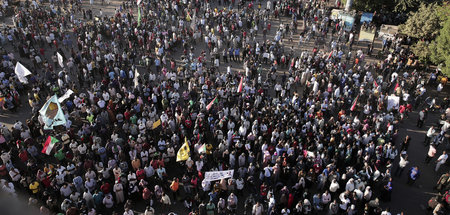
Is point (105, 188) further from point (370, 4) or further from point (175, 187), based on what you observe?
point (370, 4)

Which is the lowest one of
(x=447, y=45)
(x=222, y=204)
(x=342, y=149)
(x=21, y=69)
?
(x=222, y=204)

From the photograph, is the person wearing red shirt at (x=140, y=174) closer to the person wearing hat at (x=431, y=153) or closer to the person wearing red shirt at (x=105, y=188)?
the person wearing red shirt at (x=105, y=188)

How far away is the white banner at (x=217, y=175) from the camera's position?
42.4 ft

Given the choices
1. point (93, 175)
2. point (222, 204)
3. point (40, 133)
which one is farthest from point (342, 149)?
point (40, 133)

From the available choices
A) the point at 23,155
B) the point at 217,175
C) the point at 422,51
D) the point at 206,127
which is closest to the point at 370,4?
the point at 422,51

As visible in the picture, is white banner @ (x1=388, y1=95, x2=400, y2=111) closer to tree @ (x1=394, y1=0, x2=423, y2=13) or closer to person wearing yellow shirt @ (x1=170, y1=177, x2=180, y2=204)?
person wearing yellow shirt @ (x1=170, y1=177, x2=180, y2=204)

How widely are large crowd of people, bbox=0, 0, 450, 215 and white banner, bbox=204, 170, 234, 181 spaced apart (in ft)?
0.70

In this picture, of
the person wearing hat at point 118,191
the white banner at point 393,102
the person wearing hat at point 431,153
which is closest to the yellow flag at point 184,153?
the person wearing hat at point 118,191

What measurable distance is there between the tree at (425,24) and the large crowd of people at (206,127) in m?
1.34

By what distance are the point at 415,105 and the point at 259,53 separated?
10619 mm

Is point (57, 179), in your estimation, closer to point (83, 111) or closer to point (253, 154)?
point (83, 111)

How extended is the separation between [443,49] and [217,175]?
18184 mm

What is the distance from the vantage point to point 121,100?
18.8 meters

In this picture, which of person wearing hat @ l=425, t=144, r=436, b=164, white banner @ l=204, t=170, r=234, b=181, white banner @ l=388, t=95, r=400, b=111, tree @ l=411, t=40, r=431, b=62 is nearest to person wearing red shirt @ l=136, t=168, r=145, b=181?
white banner @ l=204, t=170, r=234, b=181
